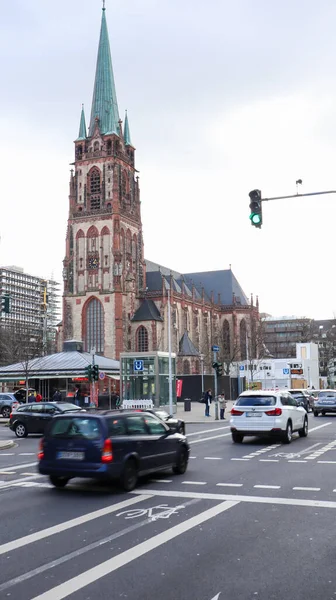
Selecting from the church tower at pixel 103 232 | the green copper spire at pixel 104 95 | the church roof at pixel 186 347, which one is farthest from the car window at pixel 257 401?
the green copper spire at pixel 104 95

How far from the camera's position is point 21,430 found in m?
24.5

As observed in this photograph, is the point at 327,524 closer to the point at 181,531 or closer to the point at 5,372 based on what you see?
the point at 181,531

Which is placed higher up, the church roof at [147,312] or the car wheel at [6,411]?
the church roof at [147,312]

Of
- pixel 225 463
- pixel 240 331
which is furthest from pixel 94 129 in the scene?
pixel 225 463

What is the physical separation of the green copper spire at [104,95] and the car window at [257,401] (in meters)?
70.2

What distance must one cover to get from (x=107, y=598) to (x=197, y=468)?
841cm

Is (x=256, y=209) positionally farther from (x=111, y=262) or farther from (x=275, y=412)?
(x=111, y=262)

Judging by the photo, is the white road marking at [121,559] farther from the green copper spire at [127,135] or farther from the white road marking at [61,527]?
the green copper spire at [127,135]

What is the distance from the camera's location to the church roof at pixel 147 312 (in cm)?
7731

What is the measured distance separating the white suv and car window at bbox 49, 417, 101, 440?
28.6 feet

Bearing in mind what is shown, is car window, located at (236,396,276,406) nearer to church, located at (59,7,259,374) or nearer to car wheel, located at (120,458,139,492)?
car wheel, located at (120,458,139,492)

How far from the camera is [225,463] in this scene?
46.8ft

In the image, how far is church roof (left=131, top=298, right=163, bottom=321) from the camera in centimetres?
7731

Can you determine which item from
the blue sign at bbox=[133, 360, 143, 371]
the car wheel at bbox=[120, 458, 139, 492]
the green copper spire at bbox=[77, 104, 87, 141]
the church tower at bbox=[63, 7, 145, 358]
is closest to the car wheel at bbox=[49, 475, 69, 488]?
the car wheel at bbox=[120, 458, 139, 492]
